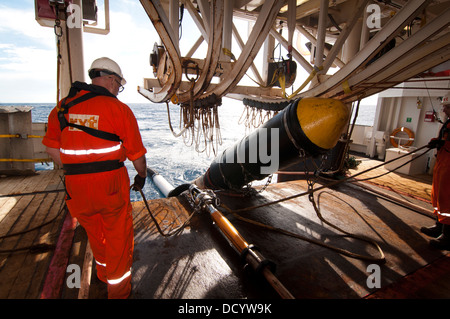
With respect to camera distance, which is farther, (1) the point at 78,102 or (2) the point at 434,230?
(2) the point at 434,230

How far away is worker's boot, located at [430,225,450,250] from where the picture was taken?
2.82m

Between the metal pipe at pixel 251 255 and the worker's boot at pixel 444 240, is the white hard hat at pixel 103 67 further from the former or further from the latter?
the worker's boot at pixel 444 240

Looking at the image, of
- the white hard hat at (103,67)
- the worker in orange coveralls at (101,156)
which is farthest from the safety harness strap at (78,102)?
the white hard hat at (103,67)

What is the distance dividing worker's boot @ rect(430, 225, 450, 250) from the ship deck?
0.08 m

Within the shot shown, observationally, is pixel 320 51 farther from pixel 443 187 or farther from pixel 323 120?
pixel 443 187

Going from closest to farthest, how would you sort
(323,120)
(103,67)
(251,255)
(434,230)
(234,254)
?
(103,67), (251,255), (323,120), (234,254), (434,230)

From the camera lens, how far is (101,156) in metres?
1.85

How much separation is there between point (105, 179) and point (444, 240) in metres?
3.97

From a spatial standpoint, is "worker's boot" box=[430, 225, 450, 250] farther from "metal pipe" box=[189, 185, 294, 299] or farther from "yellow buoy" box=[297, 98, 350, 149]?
"metal pipe" box=[189, 185, 294, 299]

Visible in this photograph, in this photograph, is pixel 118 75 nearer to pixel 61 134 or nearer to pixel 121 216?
pixel 61 134

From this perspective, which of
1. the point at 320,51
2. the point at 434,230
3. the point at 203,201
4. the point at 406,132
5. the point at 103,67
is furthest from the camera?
the point at 406,132

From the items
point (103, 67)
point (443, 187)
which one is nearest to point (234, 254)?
point (103, 67)

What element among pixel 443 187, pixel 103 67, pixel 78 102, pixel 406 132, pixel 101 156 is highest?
pixel 103 67

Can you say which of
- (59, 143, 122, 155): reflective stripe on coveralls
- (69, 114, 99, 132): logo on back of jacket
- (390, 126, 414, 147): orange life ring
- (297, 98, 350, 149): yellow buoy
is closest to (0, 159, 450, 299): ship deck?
(59, 143, 122, 155): reflective stripe on coveralls
